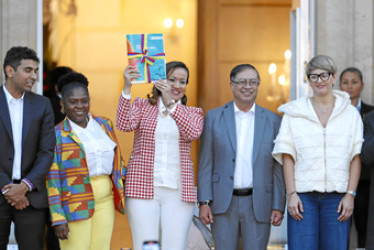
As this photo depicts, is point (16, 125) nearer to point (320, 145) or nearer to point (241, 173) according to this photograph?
point (241, 173)

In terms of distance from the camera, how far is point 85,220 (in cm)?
466

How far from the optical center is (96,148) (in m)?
4.80

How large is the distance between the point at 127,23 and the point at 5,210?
4.08 meters

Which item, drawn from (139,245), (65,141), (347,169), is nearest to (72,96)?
(65,141)

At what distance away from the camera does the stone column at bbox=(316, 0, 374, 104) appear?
6.67 m

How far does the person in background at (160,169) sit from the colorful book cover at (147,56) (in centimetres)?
6

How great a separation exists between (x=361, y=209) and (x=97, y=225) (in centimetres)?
253

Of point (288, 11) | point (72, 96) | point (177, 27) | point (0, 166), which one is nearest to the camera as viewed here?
point (0, 166)

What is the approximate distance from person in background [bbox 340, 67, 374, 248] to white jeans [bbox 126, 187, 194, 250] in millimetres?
1744

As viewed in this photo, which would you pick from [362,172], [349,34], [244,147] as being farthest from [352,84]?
[244,147]

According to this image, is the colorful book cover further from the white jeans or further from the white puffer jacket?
the white puffer jacket

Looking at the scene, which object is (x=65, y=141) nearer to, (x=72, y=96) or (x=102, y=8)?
(x=72, y=96)

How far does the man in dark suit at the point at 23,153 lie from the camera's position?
452cm

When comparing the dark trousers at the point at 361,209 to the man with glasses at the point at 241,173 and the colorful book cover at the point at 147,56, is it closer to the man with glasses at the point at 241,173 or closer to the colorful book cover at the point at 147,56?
the man with glasses at the point at 241,173
